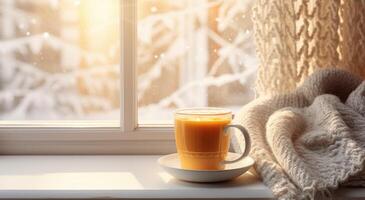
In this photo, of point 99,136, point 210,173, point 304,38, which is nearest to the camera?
point 210,173

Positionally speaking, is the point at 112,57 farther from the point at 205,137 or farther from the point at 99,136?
the point at 205,137

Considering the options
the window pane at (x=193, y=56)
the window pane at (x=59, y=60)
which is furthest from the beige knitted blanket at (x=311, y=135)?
the window pane at (x=59, y=60)

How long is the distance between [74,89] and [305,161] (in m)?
0.58

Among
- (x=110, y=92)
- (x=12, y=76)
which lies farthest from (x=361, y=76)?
(x=12, y=76)

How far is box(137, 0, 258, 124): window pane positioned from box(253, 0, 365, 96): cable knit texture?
0.14 m

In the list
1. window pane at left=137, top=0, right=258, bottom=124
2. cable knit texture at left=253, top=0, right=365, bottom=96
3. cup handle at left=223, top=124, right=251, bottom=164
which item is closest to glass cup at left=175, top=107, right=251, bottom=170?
cup handle at left=223, top=124, right=251, bottom=164

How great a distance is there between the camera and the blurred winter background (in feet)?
4.31

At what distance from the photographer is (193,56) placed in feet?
4.39

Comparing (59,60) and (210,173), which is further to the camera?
(59,60)

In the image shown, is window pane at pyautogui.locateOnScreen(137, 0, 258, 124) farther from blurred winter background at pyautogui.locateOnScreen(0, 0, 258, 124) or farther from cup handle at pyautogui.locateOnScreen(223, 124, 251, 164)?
cup handle at pyautogui.locateOnScreen(223, 124, 251, 164)

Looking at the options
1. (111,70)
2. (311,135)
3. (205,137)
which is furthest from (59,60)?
(311,135)

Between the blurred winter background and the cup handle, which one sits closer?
the cup handle

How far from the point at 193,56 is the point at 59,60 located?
306mm

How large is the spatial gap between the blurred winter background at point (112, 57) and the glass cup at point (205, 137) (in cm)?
28
